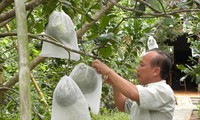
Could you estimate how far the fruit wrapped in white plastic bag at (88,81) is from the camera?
43.9 inches

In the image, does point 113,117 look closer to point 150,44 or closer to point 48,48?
point 150,44

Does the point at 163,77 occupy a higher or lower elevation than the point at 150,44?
lower

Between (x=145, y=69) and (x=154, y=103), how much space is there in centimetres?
16

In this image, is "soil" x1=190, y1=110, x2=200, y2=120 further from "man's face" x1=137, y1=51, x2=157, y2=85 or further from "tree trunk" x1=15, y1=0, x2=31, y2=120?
"tree trunk" x1=15, y1=0, x2=31, y2=120

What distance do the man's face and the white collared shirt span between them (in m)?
0.03

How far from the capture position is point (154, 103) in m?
1.61

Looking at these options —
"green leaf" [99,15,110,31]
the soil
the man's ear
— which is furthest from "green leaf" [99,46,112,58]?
the soil

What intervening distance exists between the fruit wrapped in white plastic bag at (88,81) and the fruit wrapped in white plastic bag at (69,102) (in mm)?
128

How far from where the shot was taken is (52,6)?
1.50 metres

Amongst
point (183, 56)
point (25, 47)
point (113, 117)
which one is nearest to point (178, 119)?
point (113, 117)

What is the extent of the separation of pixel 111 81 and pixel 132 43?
45 cm

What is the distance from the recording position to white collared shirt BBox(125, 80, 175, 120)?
1578 mm

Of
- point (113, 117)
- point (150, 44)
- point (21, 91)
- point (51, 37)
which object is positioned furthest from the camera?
point (113, 117)

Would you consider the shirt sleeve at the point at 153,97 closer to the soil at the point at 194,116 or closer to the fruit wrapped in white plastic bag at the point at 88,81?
the fruit wrapped in white plastic bag at the point at 88,81
